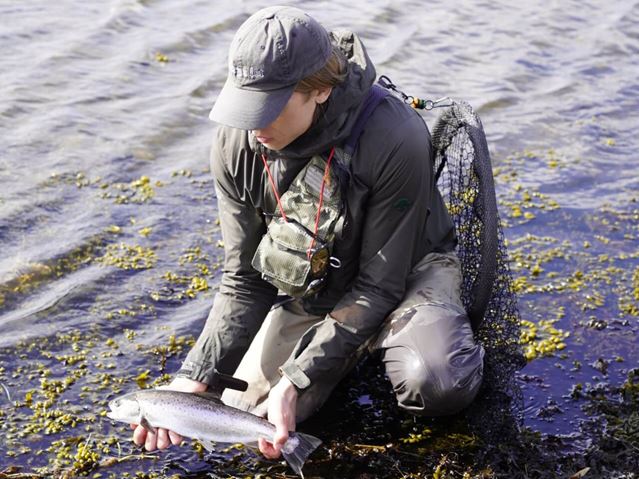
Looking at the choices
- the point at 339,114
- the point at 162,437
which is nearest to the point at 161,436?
the point at 162,437

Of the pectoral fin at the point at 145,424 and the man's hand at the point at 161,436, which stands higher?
the pectoral fin at the point at 145,424

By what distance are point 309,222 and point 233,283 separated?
582mm

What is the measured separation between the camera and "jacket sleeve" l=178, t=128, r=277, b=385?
4574mm

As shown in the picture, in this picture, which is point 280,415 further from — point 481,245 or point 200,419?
point 481,245

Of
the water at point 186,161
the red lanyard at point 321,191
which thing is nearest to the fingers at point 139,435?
the water at point 186,161

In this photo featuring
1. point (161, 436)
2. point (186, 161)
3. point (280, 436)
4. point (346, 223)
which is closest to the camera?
point (280, 436)

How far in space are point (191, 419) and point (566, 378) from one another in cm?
234

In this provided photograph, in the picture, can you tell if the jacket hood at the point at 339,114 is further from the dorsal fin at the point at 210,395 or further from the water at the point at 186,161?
the water at the point at 186,161

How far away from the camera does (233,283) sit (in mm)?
4781

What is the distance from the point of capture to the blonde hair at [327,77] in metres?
3.98

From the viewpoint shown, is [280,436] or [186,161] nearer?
[280,436]

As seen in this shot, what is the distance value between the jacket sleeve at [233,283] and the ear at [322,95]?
56 centimetres

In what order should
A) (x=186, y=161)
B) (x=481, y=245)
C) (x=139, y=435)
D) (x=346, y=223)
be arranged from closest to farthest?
(x=139, y=435) → (x=346, y=223) → (x=481, y=245) → (x=186, y=161)

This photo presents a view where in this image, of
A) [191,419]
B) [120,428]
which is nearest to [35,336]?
[120,428]
